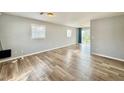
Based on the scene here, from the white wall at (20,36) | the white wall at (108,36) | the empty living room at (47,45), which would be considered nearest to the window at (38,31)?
the empty living room at (47,45)

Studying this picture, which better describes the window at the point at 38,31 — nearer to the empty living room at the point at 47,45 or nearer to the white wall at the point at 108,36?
the empty living room at the point at 47,45

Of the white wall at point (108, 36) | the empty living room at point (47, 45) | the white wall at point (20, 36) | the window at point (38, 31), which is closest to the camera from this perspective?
the empty living room at point (47, 45)

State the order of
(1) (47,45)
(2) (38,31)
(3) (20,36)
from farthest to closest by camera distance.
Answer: (1) (47,45) → (2) (38,31) → (3) (20,36)

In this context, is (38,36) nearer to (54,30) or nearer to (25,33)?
(25,33)

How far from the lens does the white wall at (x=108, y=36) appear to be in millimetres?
5055

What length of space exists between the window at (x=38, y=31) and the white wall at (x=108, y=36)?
10.1ft

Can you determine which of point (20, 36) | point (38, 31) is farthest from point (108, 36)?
point (20, 36)

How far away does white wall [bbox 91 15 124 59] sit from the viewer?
505cm

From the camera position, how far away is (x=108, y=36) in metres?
5.61

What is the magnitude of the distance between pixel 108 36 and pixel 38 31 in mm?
4006

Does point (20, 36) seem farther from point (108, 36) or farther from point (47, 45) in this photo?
point (108, 36)

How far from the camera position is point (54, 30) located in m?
8.42
